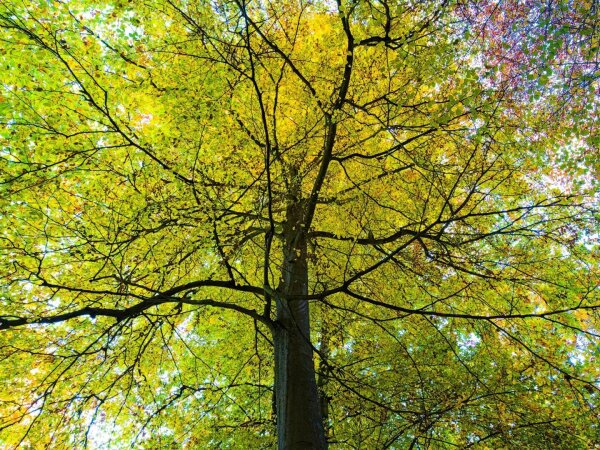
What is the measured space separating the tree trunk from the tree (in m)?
0.02

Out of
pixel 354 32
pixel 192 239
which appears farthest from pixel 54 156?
pixel 354 32

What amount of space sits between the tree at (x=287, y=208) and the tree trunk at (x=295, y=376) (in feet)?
0.08

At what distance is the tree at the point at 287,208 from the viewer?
3715mm

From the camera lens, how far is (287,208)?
5.54 metres

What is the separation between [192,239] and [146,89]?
5.86 ft

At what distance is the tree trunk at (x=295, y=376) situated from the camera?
3414mm

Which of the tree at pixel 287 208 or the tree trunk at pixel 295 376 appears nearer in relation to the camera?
the tree trunk at pixel 295 376

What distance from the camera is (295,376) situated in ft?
12.4

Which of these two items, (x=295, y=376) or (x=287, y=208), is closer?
(x=295, y=376)

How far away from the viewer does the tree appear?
3715 mm

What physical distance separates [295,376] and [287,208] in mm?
2406

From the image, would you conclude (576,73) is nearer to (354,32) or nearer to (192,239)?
(354,32)

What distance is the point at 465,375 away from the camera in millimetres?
5258

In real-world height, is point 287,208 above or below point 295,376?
above
